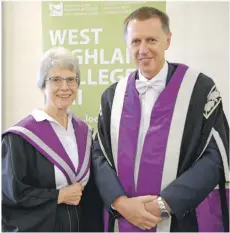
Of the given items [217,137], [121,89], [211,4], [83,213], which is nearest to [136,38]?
[121,89]

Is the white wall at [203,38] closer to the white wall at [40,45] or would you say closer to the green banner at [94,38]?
the white wall at [40,45]

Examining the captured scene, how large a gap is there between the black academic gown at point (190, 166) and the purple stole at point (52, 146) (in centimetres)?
7

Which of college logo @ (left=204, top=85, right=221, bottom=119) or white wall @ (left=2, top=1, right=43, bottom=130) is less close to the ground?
white wall @ (left=2, top=1, right=43, bottom=130)

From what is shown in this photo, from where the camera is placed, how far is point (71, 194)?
5.14 ft

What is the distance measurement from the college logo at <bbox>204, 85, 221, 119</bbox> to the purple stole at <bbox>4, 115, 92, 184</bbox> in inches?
23.0

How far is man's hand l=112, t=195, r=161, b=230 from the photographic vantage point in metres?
1.47

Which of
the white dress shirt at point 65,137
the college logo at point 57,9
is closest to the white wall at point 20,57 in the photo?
the college logo at point 57,9

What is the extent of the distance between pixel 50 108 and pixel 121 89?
356 millimetres

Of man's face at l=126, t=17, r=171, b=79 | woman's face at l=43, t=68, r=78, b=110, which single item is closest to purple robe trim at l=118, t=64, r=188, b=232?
Result: man's face at l=126, t=17, r=171, b=79

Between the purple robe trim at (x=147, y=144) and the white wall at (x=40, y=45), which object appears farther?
the white wall at (x=40, y=45)

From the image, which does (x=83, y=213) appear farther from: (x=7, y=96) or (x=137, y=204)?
(x=7, y=96)

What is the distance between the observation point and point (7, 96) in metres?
2.11

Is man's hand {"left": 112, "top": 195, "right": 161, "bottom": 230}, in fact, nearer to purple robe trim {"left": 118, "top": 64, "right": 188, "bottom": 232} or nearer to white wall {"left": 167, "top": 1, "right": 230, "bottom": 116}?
purple robe trim {"left": 118, "top": 64, "right": 188, "bottom": 232}

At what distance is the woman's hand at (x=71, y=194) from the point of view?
1554 mm
